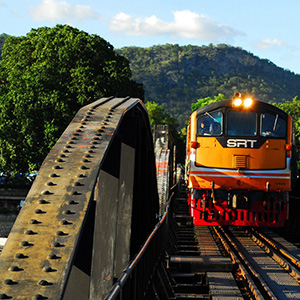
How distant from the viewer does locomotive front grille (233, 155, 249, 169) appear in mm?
14555

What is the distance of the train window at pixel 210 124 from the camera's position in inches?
588

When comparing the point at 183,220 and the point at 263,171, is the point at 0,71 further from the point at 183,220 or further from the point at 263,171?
the point at 263,171

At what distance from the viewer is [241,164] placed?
47.8 ft

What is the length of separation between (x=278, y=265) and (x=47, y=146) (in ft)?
75.6

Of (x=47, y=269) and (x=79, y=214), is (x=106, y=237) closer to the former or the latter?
(x=79, y=214)

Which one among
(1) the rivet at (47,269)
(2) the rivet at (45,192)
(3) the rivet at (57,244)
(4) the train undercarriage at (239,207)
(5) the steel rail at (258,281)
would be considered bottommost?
(5) the steel rail at (258,281)

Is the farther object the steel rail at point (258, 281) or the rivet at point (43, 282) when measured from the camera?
the steel rail at point (258, 281)

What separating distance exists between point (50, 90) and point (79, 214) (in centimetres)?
3079

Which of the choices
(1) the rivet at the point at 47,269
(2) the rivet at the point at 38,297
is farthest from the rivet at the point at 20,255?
(2) the rivet at the point at 38,297

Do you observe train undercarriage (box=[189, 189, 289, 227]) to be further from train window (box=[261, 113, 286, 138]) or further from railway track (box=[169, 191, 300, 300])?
train window (box=[261, 113, 286, 138])

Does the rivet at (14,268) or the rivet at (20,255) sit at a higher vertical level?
the rivet at (20,255)

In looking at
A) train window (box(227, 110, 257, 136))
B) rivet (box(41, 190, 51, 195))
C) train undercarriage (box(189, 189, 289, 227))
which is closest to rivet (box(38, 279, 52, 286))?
rivet (box(41, 190, 51, 195))

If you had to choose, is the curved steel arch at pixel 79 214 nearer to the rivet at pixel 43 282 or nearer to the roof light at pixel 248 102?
the rivet at pixel 43 282

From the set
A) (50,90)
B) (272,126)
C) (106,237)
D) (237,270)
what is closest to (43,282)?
(106,237)
